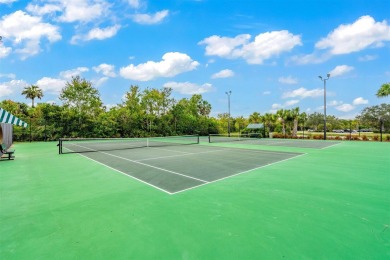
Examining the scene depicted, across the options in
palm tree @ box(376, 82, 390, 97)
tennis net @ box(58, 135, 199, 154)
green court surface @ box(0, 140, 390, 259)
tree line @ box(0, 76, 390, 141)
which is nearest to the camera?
green court surface @ box(0, 140, 390, 259)

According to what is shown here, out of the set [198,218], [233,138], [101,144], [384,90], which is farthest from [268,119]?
[198,218]

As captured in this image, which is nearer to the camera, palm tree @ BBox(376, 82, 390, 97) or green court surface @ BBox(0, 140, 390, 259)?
green court surface @ BBox(0, 140, 390, 259)

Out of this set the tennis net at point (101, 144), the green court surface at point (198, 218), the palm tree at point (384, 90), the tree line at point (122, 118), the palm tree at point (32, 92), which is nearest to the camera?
the green court surface at point (198, 218)

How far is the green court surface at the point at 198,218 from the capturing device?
8.43 ft

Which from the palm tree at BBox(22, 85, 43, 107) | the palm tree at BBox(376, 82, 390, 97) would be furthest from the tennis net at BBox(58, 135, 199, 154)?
the palm tree at BBox(22, 85, 43, 107)

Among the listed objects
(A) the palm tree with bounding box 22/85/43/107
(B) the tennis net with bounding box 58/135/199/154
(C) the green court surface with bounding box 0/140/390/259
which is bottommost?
(C) the green court surface with bounding box 0/140/390/259

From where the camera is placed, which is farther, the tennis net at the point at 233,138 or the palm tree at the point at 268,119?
the palm tree at the point at 268,119

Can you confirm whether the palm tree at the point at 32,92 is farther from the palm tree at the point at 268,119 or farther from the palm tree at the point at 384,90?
the palm tree at the point at 384,90

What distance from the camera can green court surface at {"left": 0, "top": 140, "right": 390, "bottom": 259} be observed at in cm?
257

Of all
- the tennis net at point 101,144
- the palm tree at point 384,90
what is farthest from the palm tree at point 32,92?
the palm tree at point 384,90

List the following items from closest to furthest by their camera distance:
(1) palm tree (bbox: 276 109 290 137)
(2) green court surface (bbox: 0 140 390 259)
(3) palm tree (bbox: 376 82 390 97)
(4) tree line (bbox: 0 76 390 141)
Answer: (2) green court surface (bbox: 0 140 390 259) < (3) palm tree (bbox: 376 82 390 97) < (4) tree line (bbox: 0 76 390 141) < (1) palm tree (bbox: 276 109 290 137)

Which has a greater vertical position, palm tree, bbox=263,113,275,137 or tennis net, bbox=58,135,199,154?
palm tree, bbox=263,113,275,137

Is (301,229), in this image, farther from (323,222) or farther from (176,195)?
(176,195)

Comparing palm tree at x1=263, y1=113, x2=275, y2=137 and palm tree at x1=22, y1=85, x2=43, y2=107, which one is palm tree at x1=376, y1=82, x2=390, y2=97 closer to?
palm tree at x1=263, y1=113, x2=275, y2=137
